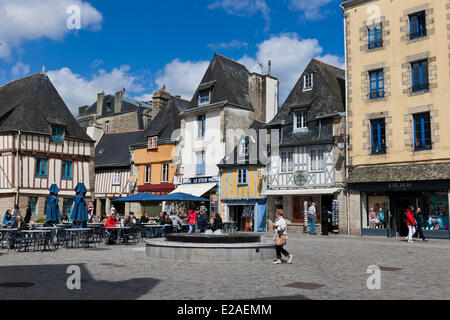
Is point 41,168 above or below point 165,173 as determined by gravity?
above

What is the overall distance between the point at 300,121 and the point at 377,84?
14.7 feet

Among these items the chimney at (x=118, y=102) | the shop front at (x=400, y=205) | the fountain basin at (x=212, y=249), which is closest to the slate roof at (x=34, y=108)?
the chimney at (x=118, y=102)

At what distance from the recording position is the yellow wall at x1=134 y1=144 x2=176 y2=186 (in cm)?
2906

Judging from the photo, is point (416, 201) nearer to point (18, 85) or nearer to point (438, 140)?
point (438, 140)

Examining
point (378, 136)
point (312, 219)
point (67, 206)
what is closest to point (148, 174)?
point (67, 206)

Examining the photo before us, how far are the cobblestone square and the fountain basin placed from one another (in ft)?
0.96

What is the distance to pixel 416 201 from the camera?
18125 millimetres

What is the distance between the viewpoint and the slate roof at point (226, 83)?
27625 mm

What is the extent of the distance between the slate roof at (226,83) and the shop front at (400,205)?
35.0ft

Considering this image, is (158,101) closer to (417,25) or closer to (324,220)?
(324,220)

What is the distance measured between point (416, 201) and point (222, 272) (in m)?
12.7

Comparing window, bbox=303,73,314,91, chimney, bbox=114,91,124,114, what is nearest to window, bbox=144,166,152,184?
window, bbox=303,73,314,91

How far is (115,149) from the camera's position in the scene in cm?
3450
